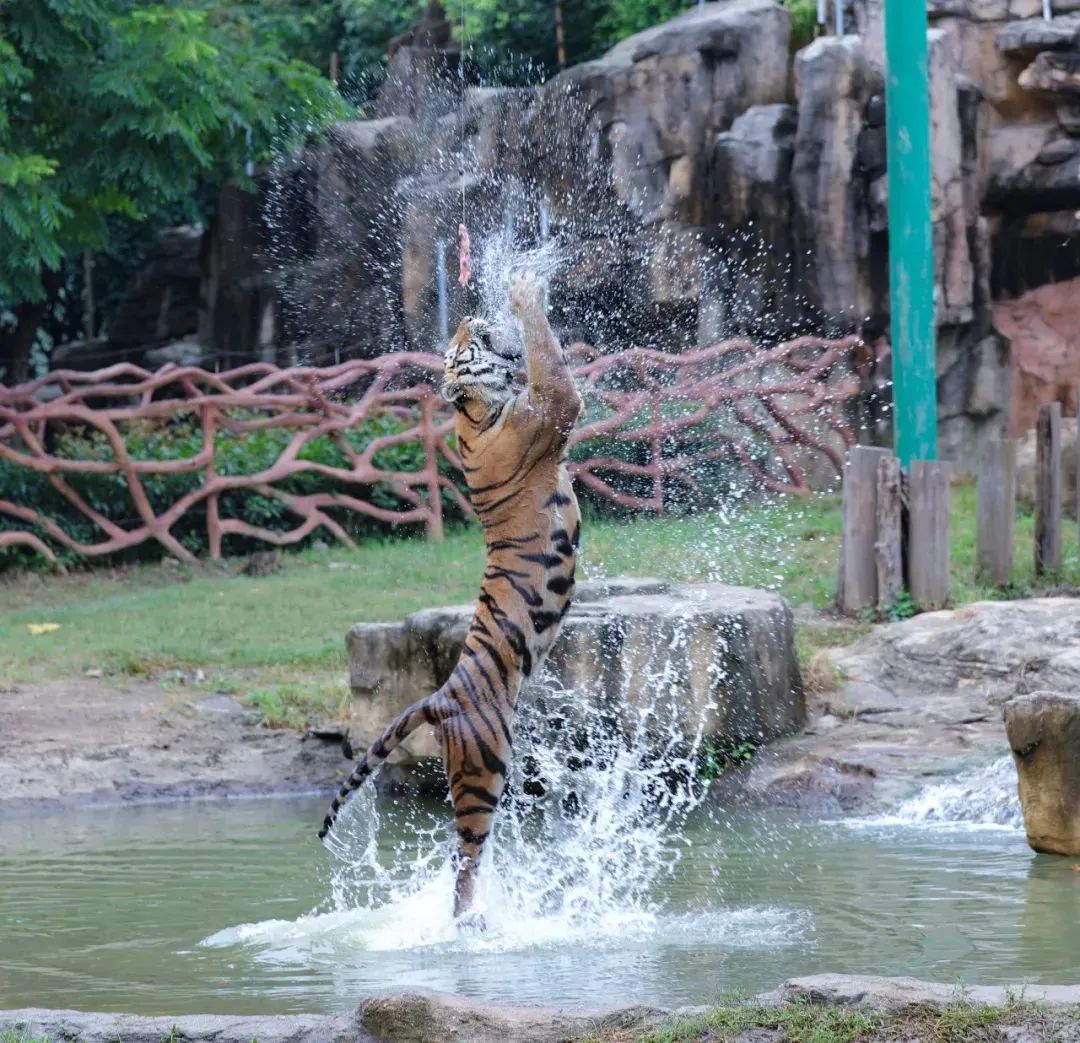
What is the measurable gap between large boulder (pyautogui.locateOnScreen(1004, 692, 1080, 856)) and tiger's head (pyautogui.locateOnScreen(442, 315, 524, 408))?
238 cm

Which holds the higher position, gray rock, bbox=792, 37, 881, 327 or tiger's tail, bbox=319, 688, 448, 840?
gray rock, bbox=792, 37, 881, 327

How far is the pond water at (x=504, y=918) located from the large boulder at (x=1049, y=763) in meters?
0.11

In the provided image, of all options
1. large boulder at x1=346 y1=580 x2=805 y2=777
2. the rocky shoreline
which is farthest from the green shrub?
large boulder at x1=346 y1=580 x2=805 y2=777

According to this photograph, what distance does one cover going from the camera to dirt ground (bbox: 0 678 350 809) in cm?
870

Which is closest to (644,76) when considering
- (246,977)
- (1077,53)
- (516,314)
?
(1077,53)

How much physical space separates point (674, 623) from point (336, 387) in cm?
722

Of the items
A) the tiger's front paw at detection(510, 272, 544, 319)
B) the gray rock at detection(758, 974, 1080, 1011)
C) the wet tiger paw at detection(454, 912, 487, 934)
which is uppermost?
the tiger's front paw at detection(510, 272, 544, 319)

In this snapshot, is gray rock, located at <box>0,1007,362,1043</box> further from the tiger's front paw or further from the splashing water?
the tiger's front paw

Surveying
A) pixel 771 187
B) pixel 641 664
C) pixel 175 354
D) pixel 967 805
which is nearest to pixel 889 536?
pixel 641 664

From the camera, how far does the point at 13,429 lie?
45.8 ft

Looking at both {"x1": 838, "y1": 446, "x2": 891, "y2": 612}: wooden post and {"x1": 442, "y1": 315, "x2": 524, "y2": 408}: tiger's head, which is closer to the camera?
{"x1": 442, "y1": 315, "x2": 524, "y2": 408}: tiger's head

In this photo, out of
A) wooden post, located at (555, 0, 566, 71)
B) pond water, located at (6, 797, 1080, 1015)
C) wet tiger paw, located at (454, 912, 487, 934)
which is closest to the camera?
pond water, located at (6, 797, 1080, 1015)

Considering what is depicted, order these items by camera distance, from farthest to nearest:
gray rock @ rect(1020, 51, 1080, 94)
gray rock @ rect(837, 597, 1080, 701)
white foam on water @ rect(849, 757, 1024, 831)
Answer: gray rock @ rect(1020, 51, 1080, 94) → gray rock @ rect(837, 597, 1080, 701) → white foam on water @ rect(849, 757, 1024, 831)

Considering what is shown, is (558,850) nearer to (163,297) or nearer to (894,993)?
(894,993)
